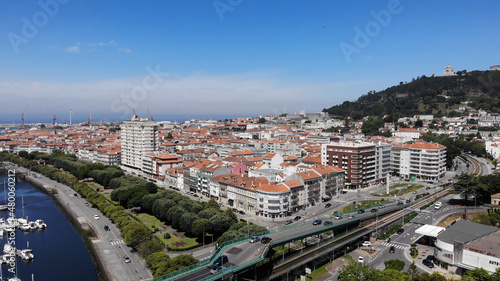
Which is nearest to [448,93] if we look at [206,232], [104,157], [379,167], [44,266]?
[379,167]

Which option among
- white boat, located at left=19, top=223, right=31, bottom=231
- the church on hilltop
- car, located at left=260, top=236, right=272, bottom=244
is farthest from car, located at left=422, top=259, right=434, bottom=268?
the church on hilltop

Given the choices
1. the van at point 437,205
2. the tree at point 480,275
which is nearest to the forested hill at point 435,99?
the van at point 437,205

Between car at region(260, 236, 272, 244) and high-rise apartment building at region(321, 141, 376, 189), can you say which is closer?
car at region(260, 236, 272, 244)

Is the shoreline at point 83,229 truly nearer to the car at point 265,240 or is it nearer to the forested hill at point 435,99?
the car at point 265,240

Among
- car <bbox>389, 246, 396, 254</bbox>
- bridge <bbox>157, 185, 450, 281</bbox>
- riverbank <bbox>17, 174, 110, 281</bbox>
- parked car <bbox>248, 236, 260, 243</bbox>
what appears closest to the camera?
bridge <bbox>157, 185, 450, 281</bbox>

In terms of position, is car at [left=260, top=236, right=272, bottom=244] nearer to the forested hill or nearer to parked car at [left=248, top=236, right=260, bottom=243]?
parked car at [left=248, top=236, right=260, bottom=243]

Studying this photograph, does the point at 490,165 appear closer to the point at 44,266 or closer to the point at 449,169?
the point at 449,169
